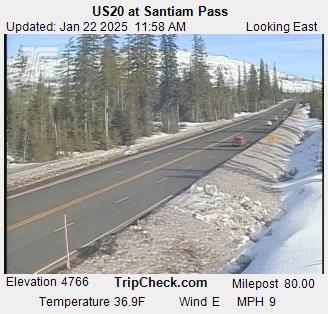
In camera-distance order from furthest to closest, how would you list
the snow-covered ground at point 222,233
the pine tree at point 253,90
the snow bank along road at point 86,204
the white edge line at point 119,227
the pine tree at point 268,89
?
the pine tree at point 268,89, the pine tree at point 253,90, the snow bank along road at point 86,204, the white edge line at point 119,227, the snow-covered ground at point 222,233

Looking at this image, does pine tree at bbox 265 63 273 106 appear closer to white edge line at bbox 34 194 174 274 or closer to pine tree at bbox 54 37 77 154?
pine tree at bbox 54 37 77 154

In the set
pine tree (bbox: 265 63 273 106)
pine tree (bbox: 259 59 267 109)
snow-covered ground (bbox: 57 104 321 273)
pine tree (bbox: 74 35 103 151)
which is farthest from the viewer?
pine tree (bbox: 265 63 273 106)

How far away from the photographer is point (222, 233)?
36.7 ft

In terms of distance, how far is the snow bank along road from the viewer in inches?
398

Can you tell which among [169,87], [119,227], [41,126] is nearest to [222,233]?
[119,227]

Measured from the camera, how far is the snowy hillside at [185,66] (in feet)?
67.5

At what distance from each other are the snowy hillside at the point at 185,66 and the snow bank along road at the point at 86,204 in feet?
13.0

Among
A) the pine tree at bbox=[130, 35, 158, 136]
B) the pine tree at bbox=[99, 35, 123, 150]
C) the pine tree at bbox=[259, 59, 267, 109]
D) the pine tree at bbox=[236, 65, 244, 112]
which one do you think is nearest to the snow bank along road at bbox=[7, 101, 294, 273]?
the pine tree at bbox=[99, 35, 123, 150]

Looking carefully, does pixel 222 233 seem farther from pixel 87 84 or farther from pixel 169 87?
pixel 169 87

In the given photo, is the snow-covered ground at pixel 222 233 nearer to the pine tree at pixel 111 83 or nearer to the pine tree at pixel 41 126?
the pine tree at pixel 41 126

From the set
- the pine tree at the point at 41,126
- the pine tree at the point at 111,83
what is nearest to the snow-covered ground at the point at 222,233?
the pine tree at the point at 41,126

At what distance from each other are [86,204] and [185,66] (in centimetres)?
4896

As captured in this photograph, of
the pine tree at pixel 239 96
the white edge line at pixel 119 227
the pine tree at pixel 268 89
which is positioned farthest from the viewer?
the pine tree at pixel 239 96

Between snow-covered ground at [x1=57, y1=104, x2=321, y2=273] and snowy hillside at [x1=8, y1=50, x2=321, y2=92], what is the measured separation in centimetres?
339
